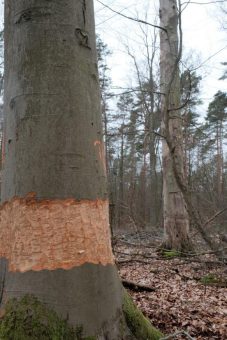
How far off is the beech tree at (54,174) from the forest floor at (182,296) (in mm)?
893

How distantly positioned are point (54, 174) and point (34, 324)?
0.66 meters

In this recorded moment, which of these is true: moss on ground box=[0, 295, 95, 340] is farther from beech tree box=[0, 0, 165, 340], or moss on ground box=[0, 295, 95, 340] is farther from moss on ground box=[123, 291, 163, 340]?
moss on ground box=[123, 291, 163, 340]

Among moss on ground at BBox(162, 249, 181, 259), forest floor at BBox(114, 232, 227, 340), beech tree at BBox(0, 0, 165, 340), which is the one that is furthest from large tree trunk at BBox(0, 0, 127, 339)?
moss on ground at BBox(162, 249, 181, 259)

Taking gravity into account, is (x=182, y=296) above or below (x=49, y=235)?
below

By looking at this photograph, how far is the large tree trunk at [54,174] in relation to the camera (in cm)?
149

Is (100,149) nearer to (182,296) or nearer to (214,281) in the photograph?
(182,296)

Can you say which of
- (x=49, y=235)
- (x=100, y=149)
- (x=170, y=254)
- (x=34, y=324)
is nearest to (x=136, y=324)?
(x=34, y=324)

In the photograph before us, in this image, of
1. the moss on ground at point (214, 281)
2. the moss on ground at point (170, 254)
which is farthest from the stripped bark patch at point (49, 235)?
the moss on ground at point (170, 254)

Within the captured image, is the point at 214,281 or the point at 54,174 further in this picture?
the point at 214,281

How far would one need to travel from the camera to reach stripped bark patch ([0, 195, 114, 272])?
4.86 feet

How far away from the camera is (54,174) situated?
4.92 feet

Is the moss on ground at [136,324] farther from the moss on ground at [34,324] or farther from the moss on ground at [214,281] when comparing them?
the moss on ground at [214,281]

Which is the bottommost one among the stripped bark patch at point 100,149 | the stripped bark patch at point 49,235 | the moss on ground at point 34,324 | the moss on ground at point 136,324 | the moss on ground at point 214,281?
the moss on ground at point 214,281

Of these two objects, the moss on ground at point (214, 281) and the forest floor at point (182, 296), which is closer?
the forest floor at point (182, 296)
